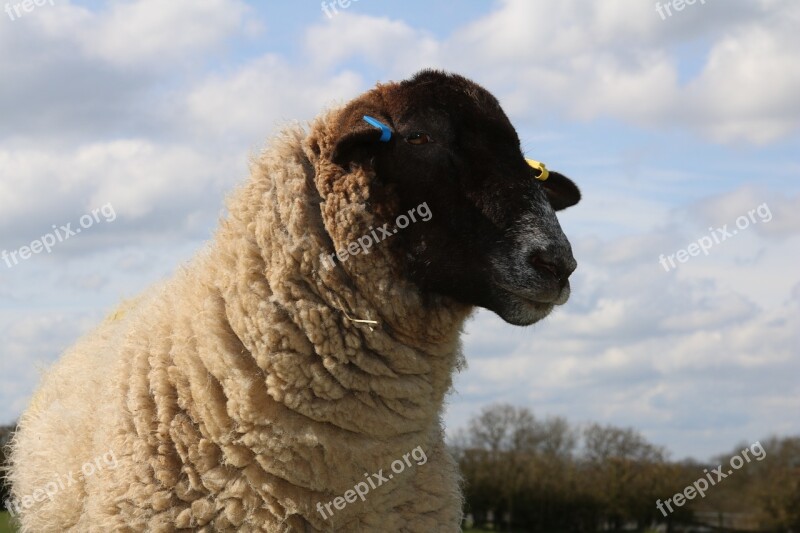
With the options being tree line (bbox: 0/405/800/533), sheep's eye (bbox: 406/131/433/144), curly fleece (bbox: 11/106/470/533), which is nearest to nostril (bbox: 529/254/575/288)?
curly fleece (bbox: 11/106/470/533)

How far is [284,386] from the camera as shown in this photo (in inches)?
177

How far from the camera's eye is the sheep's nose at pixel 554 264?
444 cm

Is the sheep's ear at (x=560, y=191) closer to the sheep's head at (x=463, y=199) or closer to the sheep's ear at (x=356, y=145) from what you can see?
the sheep's head at (x=463, y=199)

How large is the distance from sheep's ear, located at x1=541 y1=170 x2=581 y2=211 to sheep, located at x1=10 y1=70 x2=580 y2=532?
936 millimetres

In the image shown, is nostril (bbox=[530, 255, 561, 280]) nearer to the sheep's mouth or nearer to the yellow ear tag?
the sheep's mouth

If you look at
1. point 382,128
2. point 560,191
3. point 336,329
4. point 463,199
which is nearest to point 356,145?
point 382,128

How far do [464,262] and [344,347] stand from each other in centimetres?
73

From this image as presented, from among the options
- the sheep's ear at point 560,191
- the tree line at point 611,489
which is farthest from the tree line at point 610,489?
the sheep's ear at point 560,191

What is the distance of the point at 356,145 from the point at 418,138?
12.9 inches

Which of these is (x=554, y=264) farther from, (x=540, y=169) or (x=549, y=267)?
(x=540, y=169)

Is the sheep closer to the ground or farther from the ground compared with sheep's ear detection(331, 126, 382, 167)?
closer to the ground

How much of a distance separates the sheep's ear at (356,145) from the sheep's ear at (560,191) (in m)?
1.46

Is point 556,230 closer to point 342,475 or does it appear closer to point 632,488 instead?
point 342,475

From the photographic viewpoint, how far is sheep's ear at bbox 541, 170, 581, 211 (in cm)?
575
